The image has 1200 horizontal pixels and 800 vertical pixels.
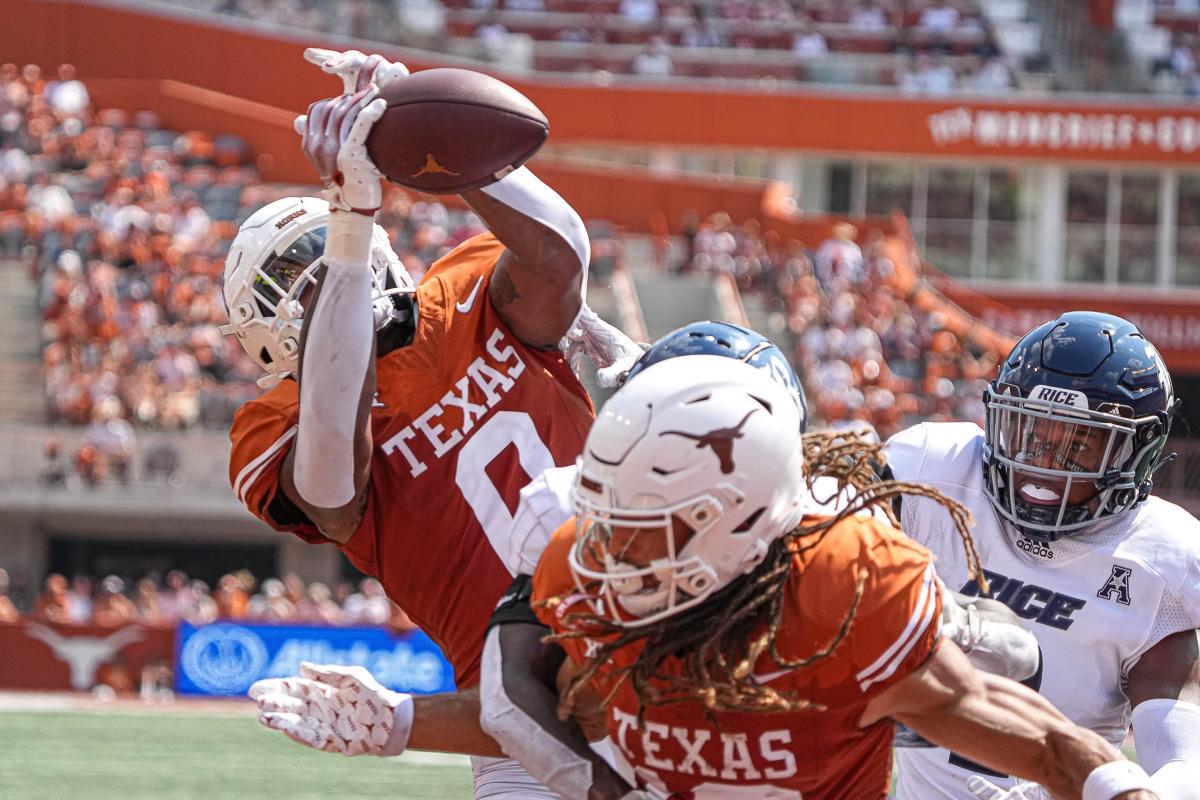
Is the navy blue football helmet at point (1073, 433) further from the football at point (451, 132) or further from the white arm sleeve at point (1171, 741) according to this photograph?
the football at point (451, 132)

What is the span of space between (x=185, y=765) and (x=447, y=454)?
6.97 m

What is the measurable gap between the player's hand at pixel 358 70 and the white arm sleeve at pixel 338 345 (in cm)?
25

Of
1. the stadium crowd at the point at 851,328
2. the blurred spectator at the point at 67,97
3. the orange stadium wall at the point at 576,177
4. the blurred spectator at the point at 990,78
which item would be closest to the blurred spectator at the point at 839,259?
the stadium crowd at the point at 851,328

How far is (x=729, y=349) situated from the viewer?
Result: 2900 mm

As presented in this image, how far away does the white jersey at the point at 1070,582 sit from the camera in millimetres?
3609

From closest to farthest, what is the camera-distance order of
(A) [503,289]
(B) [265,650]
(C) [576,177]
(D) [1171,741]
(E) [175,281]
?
(D) [1171,741] → (A) [503,289] → (B) [265,650] → (E) [175,281] → (C) [576,177]

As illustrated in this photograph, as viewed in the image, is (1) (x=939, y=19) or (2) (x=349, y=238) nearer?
(2) (x=349, y=238)

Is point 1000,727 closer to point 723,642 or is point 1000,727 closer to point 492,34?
point 723,642

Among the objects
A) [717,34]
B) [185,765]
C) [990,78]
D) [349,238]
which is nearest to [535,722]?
[349,238]

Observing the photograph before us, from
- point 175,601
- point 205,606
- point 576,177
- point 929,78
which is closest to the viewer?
point 205,606

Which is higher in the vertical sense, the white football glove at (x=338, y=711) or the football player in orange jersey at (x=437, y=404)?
the football player in orange jersey at (x=437, y=404)

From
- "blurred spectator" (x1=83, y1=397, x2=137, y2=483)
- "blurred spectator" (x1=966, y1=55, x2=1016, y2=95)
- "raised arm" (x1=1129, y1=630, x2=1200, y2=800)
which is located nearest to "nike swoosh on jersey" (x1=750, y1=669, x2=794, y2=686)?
"raised arm" (x1=1129, y1=630, x2=1200, y2=800)

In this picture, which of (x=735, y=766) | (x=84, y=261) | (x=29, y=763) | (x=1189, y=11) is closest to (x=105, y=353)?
(x=84, y=261)

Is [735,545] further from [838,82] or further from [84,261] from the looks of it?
[838,82]
